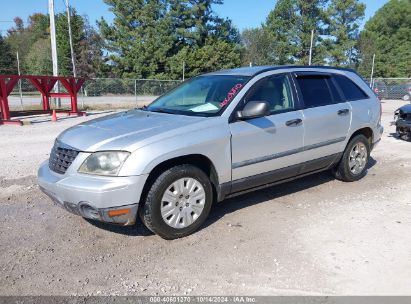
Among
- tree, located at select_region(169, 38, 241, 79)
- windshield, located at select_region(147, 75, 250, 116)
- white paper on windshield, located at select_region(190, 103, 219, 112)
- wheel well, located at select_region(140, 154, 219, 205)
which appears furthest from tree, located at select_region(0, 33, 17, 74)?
wheel well, located at select_region(140, 154, 219, 205)

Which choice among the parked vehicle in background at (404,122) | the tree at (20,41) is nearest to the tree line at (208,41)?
the tree at (20,41)

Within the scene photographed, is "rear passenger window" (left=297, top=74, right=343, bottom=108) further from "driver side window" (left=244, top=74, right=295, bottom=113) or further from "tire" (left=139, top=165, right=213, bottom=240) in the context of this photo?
"tire" (left=139, top=165, right=213, bottom=240)

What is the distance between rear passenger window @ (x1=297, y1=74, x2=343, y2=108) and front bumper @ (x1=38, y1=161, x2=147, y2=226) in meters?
2.59

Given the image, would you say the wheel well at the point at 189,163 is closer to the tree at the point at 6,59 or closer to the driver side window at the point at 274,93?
the driver side window at the point at 274,93

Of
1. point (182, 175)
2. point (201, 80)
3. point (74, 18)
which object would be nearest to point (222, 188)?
point (182, 175)

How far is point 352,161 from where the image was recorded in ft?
19.3

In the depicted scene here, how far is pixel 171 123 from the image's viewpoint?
4.07m

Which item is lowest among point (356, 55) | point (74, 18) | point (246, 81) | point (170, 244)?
point (170, 244)

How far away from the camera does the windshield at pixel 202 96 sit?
445 cm

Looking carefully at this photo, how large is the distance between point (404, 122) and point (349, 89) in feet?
14.2

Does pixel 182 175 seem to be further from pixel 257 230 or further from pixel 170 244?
pixel 257 230

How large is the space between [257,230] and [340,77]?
2.88 m

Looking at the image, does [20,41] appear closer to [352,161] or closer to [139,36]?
[139,36]

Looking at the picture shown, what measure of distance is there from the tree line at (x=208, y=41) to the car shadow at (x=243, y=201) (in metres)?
39.0
